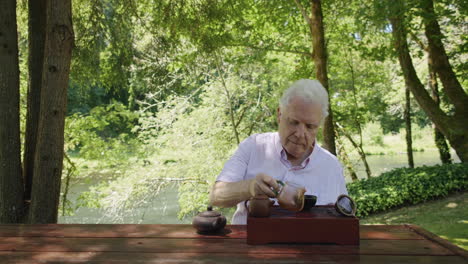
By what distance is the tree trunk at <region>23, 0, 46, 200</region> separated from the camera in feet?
10.4

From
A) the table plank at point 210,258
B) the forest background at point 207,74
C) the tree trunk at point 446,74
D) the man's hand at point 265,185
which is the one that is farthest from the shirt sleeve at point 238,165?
the tree trunk at point 446,74

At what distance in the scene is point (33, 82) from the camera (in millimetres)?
3164

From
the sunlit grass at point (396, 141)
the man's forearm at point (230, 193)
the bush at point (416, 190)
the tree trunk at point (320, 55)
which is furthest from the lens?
the sunlit grass at point (396, 141)

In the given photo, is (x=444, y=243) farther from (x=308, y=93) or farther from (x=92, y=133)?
(x=92, y=133)

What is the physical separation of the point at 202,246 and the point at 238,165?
591 mm

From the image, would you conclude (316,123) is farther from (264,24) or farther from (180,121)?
(180,121)

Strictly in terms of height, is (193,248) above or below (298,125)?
below

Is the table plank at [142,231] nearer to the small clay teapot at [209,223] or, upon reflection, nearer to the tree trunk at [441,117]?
the small clay teapot at [209,223]

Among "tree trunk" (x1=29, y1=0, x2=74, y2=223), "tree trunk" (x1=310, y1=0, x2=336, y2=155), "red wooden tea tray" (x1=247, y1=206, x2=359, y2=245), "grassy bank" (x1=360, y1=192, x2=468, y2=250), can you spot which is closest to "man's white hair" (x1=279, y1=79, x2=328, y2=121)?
"red wooden tea tray" (x1=247, y1=206, x2=359, y2=245)

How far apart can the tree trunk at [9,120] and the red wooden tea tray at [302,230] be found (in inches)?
88.0

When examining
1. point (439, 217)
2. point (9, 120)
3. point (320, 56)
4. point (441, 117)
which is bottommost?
point (439, 217)

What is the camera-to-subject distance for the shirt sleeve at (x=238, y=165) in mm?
2008

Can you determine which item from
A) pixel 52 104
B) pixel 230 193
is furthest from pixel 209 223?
pixel 52 104

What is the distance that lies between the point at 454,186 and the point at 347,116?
296 centimetres
